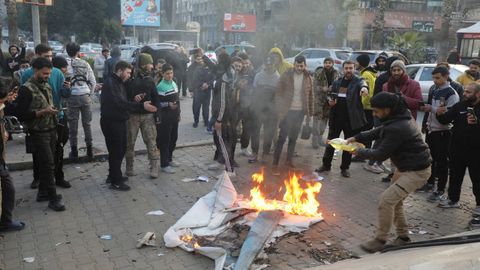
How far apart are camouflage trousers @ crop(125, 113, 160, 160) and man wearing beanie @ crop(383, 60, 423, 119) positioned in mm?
3773

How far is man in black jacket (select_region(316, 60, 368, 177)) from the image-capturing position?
6.57 meters

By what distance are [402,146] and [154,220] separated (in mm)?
2947

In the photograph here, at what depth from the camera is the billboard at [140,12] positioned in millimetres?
27328

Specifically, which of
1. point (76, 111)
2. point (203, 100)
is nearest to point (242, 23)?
point (203, 100)

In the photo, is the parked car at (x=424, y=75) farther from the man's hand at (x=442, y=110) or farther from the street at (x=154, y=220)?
the man's hand at (x=442, y=110)

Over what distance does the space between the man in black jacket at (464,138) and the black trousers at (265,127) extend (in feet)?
8.98

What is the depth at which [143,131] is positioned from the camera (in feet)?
21.1

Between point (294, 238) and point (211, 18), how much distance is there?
1136cm

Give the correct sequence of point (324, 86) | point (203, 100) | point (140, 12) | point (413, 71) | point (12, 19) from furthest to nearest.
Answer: point (140, 12) → point (12, 19) → point (413, 71) → point (203, 100) → point (324, 86)

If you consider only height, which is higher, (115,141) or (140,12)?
(140,12)

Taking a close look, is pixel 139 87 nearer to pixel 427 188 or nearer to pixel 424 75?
pixel 427 188

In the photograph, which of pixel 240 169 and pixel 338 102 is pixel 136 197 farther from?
pixel 338 102

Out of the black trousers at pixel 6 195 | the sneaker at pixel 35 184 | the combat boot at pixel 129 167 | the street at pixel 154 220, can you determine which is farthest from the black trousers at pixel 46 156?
the combat boot at pixel 129 167

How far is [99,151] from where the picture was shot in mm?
7617
